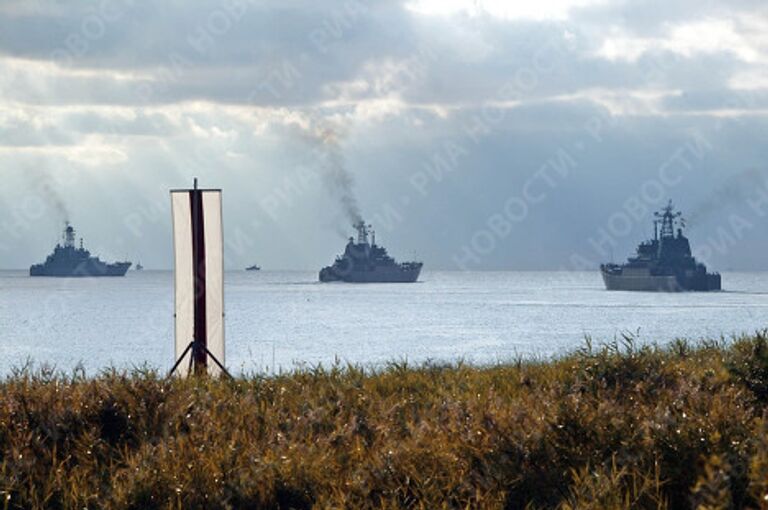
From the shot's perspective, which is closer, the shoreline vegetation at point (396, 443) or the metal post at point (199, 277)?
the shoreline vegetation at point (396, 443)

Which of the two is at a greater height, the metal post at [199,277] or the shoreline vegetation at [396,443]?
the metal post at [199,277]

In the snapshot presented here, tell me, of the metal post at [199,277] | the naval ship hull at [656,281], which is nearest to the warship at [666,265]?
the naval ship hull at [656,281]

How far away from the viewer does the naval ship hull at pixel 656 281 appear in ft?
547

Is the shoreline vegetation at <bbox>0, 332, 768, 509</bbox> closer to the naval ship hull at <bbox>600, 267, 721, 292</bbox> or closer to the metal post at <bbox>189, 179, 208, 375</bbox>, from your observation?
the metal post at <bbox>189, 179, 208, 375</bbox>

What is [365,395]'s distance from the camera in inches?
474

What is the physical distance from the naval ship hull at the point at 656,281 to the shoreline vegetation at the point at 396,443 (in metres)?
158

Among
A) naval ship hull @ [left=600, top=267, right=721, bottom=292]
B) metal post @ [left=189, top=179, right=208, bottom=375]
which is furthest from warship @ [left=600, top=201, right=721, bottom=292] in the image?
metal post @ [left=189, top=179, right=208, bottom=375]

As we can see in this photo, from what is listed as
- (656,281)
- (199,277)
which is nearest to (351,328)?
(199,277)

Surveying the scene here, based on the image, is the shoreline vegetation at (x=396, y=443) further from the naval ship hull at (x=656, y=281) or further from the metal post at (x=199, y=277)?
the naval ship hull at (x=656, y=281)

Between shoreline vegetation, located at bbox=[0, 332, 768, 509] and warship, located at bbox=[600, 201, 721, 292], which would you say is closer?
shoreline vegetation, located at bbox=[0, 332, 768, 509]

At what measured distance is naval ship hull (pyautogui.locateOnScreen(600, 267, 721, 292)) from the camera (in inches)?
6560

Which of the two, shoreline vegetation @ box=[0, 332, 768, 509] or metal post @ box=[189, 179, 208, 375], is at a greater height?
metal post @ box=[189, 179, 208, 375]

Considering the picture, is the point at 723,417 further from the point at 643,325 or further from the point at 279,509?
the point at 643,325

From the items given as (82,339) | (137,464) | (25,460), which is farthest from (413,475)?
(82,339)
